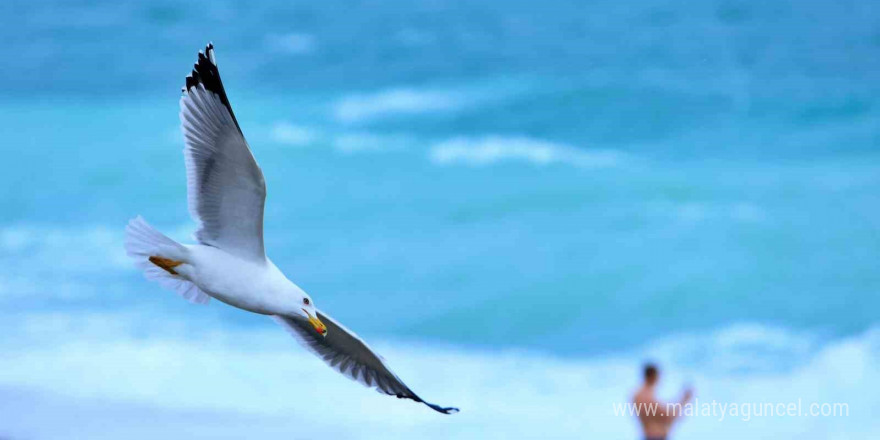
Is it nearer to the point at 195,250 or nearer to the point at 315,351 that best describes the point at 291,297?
the point at 195,250

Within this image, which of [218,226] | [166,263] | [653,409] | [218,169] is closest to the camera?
[653,409]

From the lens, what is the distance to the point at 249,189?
600 centimetres

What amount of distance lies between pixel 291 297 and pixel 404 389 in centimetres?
127

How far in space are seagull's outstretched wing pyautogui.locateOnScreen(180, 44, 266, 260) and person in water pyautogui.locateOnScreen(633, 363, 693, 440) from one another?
7.22 feet

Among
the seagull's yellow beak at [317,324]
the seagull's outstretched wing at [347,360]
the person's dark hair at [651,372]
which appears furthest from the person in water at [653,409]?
the seagull's outstretched wing at [347,360]

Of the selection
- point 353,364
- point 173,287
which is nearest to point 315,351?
point 353,364

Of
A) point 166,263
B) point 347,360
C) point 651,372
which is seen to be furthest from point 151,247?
point 651,372

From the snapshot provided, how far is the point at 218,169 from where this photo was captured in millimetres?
5984

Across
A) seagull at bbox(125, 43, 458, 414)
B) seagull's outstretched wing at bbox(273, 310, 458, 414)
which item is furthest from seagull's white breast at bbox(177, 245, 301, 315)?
seagull's outstretched wing at bbox(273, 310, 458, 414)

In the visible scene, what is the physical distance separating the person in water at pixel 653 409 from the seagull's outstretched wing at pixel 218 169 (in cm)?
220

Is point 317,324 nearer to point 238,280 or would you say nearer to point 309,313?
point 309,313

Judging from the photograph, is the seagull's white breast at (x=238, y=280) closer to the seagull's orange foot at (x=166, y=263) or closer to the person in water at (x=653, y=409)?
the seagull's orange foot at (x=166, y=263)

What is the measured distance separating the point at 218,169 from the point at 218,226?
37 cm

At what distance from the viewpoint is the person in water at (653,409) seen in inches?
179
